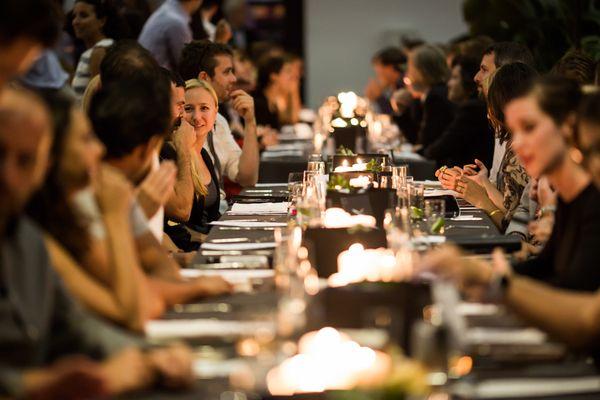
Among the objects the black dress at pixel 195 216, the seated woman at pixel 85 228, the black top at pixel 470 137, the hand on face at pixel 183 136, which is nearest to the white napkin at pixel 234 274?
the seated woman at pixel 85 228

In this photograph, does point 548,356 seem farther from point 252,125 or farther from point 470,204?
point 252,125

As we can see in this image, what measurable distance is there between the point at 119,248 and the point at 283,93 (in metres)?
8.96

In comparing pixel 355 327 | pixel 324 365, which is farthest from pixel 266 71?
pixel 324 365

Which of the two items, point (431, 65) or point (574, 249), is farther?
point (431, 65)

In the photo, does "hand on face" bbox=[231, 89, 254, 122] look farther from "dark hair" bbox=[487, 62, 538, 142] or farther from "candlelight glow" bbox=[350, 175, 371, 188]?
"candlelight glow" bbox=[350, 175, 371, 188]

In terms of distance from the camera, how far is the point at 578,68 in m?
5.26

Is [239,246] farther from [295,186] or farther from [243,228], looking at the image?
[295,186]

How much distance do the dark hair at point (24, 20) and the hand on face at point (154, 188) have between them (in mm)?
1001

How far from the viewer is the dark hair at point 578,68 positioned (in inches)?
204

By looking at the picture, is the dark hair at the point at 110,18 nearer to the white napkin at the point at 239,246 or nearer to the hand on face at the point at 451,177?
the hand on face at the point at 451,177

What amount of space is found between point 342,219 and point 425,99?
16.7 feet

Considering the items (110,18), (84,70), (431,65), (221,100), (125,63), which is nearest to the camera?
(125,63)

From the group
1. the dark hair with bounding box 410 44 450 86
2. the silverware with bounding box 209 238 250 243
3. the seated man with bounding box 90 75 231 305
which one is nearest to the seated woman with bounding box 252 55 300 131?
the dark hair with bounding box 410 44 450 86

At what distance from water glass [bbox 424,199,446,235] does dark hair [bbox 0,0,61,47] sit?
5.82 ft
